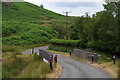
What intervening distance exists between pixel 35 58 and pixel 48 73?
7002 mm

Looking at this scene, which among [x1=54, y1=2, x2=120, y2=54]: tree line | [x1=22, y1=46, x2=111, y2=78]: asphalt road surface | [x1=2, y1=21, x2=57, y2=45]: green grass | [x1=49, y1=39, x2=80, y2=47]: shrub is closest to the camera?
[x1=22, y1=46, x2=111, y2=78]: asphalt road surface

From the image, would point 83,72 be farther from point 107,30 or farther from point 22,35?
point 22,35

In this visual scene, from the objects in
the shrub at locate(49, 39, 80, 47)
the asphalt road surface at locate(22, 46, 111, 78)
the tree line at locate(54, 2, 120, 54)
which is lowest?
the asphalt road surface at locate(22, 46, 111, 78)

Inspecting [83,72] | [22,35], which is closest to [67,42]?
[83,72]

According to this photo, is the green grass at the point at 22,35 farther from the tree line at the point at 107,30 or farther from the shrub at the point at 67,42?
the tree line at the point at 107,30

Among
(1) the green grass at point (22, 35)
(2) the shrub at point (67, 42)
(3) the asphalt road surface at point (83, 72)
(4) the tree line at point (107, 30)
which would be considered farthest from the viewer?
(1) the green grass at point (22, 35)

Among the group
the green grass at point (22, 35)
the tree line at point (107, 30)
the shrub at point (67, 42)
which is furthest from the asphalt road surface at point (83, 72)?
the green grass at point (22, 35)

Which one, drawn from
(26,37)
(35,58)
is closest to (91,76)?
(35,58)

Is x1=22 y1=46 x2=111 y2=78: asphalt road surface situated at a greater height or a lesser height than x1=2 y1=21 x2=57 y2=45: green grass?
lesser

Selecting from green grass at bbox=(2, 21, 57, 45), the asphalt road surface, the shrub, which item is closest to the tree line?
the asphalt road surface

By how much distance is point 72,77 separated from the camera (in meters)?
14.9

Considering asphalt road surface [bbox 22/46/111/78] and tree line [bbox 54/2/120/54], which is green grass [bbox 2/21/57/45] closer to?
tree line [bbox 54/2/120/54]

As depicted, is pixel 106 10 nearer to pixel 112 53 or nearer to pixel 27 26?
pixel 112 53

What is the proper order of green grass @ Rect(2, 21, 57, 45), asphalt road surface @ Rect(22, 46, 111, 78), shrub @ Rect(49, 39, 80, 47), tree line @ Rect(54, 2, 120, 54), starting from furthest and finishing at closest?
green grass @ Rect(2, 21, 57, 45) < shrub @ Rect(49, 39, 80, 47) < tree line @ Rect(54, 2, 120, 54) < asphalt road surface @ Rect(22, 46, 111, 78)
